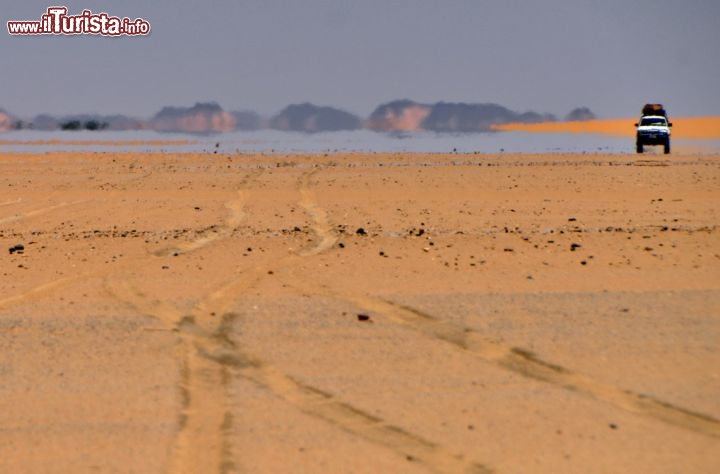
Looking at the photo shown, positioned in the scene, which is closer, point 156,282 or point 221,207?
point 156,282

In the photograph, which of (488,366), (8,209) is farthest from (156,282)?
(8,209)

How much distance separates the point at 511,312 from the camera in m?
9.02

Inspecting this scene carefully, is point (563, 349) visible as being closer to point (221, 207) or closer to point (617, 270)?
point (617, 270)

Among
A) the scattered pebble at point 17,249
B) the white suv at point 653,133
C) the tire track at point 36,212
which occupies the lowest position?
the tire track at point 36,212

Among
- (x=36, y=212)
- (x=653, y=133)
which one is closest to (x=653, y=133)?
(x=653, y=133)

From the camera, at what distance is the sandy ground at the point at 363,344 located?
5883 millimetres

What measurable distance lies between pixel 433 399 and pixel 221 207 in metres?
12.7

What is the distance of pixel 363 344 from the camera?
8016 millimetres

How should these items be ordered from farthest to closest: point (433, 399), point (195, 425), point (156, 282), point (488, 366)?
point (156, 282) < point (488, 366) < point (433, 399) < point (195, 425)

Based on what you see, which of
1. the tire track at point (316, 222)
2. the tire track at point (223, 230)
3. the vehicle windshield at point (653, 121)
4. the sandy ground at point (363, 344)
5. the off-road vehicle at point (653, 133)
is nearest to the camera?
the sandy ground at point (363, 344)

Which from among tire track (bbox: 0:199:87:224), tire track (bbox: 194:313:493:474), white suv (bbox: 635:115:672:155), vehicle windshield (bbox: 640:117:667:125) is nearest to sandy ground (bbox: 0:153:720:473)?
tire track (bbox: 194:313:493:474)

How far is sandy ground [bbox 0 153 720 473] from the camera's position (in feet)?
19.3

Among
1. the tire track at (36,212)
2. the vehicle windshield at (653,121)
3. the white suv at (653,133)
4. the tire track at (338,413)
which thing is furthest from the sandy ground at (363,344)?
the vehicle windshield at (653,121)

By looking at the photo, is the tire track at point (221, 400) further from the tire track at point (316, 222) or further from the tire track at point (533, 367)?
the tire track at point (316, 222)
